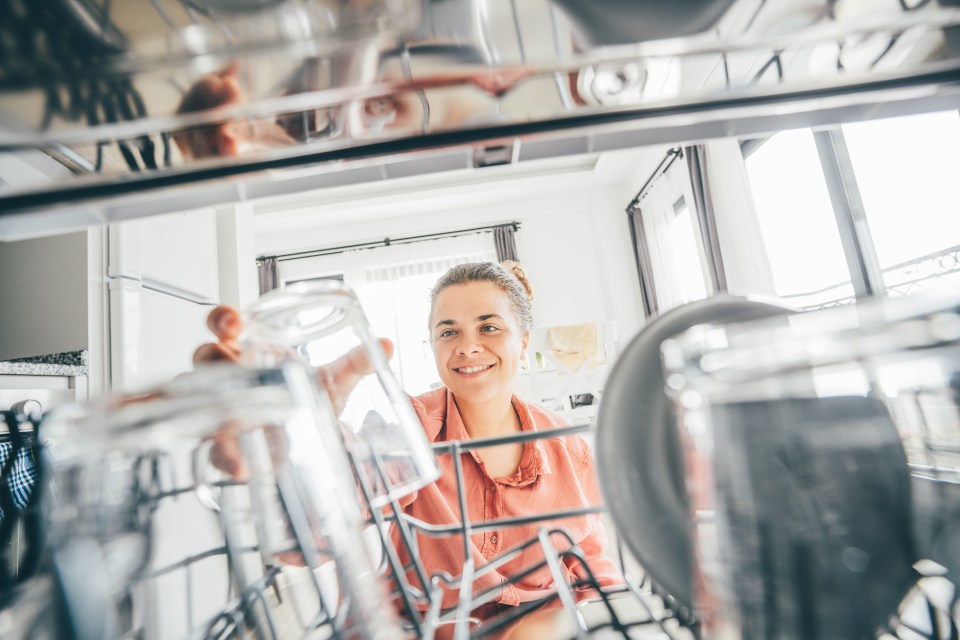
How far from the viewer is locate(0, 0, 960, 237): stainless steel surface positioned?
0.18 meters

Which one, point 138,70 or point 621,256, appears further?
point 621,256

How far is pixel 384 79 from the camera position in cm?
20

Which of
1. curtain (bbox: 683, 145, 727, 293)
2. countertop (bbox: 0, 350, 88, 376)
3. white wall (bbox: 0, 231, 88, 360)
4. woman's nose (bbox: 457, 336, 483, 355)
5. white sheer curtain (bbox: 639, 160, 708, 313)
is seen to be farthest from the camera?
white sheer curtain (bbox: 639, 160, 708, 313)

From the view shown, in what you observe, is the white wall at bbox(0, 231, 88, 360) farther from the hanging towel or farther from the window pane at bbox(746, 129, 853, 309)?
the window pane at bbox(746, 129, 853, 309)

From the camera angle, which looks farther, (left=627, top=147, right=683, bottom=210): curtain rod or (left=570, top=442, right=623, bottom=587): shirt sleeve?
(left=627, top=147, right=683, bottom=210): curtain rod

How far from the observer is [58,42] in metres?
0.18

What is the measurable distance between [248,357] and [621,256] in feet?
14.8

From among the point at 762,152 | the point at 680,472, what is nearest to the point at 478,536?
the point at 680,472

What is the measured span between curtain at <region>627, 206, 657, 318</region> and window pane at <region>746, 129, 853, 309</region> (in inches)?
53.4

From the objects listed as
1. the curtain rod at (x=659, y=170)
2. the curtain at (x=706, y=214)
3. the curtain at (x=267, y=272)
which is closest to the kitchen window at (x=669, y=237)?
the curtain rod at (x=659, y=170)

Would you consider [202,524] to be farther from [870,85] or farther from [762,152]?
[762,152]

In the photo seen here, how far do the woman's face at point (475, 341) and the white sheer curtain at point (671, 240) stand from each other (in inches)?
110

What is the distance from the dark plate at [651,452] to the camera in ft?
0.75

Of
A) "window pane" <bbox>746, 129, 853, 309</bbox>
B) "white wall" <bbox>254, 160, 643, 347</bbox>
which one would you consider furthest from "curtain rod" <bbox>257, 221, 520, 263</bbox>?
"window pane" <bbox>746, 129, 853, 309</bbox>
